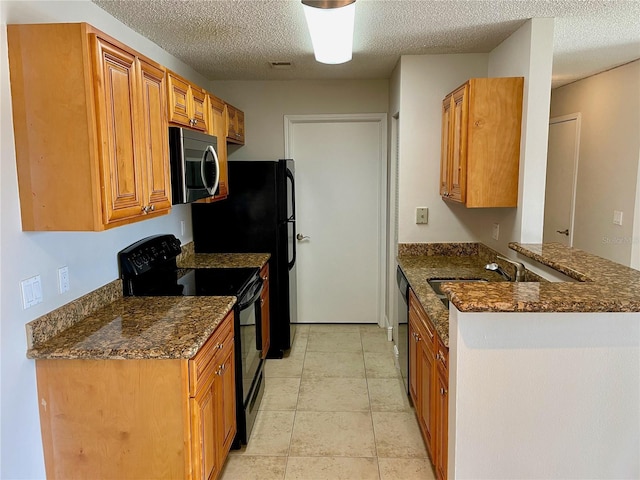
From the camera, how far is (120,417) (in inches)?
71.9

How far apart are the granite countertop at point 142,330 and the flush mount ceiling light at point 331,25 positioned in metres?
1.41

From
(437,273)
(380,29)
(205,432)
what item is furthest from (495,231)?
(205,432)

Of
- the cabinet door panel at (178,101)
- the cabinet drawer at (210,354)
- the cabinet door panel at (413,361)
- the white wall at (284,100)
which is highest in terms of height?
the white wall at (284,100)

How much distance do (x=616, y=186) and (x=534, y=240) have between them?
1587 mm

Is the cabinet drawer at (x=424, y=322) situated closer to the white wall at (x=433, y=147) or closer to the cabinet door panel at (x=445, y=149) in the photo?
the white wall at (x=433, y=147)

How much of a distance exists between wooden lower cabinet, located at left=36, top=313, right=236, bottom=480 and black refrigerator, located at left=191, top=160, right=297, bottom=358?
1.89 metres

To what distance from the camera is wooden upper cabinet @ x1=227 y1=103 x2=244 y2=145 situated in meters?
3.62

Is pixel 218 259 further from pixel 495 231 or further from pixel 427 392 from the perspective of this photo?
pixel 495 231

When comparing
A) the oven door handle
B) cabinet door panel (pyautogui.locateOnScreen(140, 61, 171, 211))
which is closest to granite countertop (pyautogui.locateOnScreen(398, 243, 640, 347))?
the oven door handle

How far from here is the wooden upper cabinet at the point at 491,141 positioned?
2.71 meters

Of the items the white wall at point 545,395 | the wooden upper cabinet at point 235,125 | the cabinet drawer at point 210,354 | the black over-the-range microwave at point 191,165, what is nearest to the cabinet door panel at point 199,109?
the black over-the-range microwave at point 191,165

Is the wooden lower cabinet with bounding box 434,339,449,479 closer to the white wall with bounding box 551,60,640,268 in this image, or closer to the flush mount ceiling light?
the flush mount ceiling light

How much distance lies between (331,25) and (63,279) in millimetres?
1654

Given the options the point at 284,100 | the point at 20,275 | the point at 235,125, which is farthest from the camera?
the point at 284,100
